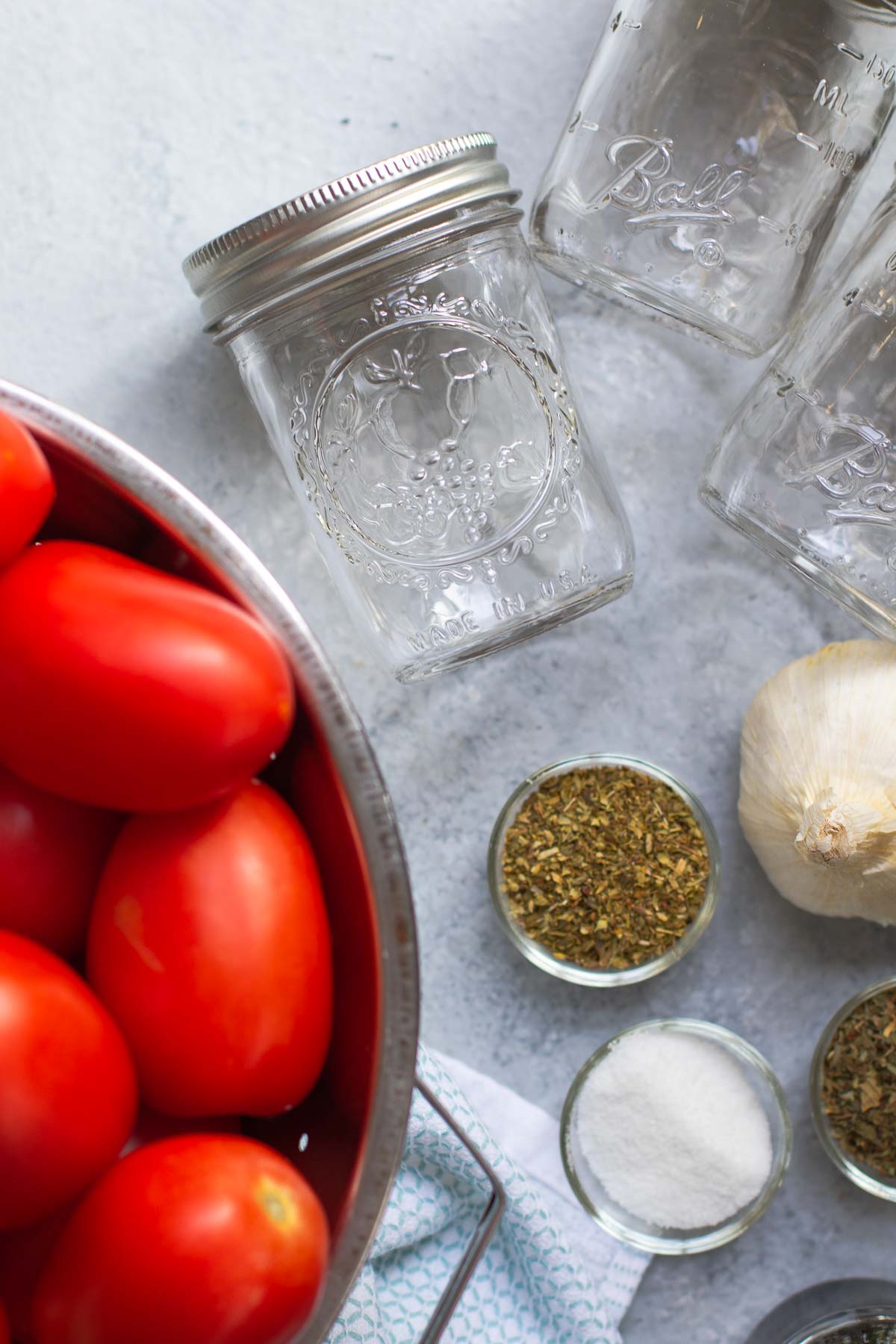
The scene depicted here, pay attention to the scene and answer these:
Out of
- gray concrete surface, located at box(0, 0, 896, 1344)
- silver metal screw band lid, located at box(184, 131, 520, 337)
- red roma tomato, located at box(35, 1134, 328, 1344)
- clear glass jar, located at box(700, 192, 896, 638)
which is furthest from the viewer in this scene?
gray concrete surface, located at box(0, 0, 896, 1344)

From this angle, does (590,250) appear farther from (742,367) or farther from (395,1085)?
(395,1085)

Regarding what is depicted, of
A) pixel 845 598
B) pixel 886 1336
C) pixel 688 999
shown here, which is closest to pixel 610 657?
pixel 845 598

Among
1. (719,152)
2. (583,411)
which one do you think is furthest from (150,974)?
(719,152)

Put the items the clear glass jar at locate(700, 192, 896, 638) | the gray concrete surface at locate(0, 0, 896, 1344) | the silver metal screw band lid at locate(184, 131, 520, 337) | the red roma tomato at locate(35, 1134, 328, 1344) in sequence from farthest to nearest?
the gray concrete surface at locate(0, 0, 896, 1344) → the clear glass jar at locate(700, 192, 896, 638) → the silver metal screw band lid at locate(184, 131, 520, 337) → the red roma tomato at locate(35, 1134, 328, 1344)

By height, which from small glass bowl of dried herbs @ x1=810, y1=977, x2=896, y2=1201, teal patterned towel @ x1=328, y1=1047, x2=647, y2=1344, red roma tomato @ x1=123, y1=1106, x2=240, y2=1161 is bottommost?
teal patterned towel @ x1=328, y1=1047, x2=647, y2=1344

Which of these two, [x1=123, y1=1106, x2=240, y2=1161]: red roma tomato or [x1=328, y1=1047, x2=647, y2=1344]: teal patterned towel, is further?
[x1=328, y1=1047, x2=647, y2=1344]: teal patterned towel

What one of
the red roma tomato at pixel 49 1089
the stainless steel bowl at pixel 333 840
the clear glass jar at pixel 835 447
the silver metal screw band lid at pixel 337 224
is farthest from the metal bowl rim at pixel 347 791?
the clear glass jar at pixel 835 447

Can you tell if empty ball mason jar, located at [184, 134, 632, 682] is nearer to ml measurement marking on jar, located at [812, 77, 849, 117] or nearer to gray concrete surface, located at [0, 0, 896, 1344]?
gray concrete surface, located at [0, 0, 896, 1344]

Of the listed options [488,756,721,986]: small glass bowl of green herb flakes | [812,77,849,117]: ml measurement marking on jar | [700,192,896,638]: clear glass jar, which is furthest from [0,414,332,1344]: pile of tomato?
[812,77,849,117]: ml measurement marking on jar

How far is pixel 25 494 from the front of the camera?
0.50m

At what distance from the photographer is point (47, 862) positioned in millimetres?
548

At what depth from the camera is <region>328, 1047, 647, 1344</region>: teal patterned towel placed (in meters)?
0.89

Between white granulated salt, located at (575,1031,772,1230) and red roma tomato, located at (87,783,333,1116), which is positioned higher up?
red roma tomato, located at (87,783,333,1116)

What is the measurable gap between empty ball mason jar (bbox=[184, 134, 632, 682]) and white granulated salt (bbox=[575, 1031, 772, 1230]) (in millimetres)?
359
